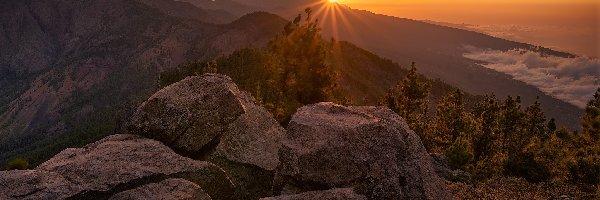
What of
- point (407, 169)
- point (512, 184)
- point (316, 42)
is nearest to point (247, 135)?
point (407, 169)

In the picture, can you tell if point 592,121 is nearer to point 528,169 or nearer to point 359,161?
point 528,169

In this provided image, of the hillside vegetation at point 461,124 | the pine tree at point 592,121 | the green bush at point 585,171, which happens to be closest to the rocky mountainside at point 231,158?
the hillside vegetation at point 461,124

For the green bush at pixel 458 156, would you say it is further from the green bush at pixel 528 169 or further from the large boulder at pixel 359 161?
the large boulder at pixel 359 161

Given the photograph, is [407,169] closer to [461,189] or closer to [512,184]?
[461,189]

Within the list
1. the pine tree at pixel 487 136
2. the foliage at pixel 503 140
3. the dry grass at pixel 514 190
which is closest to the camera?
the dry grass at pixel 514 190

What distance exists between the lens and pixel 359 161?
19359mm

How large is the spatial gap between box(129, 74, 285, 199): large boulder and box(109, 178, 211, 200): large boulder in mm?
4232

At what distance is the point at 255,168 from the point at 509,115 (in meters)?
67.6

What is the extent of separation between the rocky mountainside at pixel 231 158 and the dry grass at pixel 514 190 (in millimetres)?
13720

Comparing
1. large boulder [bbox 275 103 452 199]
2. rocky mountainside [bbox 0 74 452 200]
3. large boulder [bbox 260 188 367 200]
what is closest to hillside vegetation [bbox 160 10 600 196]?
rocky mountainside [bbox 0 74 452 200]

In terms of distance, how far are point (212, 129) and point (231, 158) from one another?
1855 mm

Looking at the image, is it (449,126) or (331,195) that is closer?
(331,195)

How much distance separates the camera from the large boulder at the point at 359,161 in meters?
18.6

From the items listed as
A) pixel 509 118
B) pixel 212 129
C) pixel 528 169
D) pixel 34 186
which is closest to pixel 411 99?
pixel 509 118
